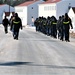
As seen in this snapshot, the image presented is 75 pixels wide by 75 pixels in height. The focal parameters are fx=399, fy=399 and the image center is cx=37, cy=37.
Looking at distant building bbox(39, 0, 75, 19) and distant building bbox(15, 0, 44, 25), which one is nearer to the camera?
distant building bbox(39, 0, 75, 19)

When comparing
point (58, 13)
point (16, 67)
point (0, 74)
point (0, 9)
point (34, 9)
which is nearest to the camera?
point (0, 74)

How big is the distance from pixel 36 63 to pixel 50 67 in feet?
3.66

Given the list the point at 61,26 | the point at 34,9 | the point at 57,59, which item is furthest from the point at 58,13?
the point at 57,59

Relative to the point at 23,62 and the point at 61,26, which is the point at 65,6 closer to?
the point at 61,26

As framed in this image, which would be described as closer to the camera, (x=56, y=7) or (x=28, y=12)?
(x=56, y=7)

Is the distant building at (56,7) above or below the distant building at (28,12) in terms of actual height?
above

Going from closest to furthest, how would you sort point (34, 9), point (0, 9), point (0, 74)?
point (0, 74)
point (34, 9)
point (0, 9)

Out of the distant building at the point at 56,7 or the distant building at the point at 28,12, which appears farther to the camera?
the distant building at the point at 28,12

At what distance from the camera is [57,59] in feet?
48.1

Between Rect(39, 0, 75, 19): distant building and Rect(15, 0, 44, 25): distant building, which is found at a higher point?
Rect(39, 0, 75, 19): distant building

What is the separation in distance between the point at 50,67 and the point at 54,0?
3596 inches

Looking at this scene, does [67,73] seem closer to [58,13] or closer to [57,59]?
[57,59]

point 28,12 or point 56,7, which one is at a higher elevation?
point 56,7

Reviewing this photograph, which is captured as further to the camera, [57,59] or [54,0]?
[54,0]
